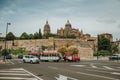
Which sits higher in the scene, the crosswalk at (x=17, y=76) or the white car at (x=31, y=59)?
the white car at (x=31, y=59)

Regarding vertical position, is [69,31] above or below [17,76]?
above

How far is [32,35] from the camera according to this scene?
14688 centimetres

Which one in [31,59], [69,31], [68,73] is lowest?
[68,73]

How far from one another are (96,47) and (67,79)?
4657 inches

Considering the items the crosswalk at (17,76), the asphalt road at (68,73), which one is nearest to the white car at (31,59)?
the asphalt road at (68,73)

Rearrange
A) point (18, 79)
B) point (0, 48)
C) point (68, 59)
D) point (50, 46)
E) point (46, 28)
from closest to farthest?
point (18, 79)
point (68, 59)
point (50, 46)
point (0, 48)
point (46, 28)

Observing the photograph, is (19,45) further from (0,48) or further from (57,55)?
(57,55)

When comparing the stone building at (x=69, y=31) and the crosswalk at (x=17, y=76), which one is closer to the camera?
the crosswalk at (x=17, y=76)

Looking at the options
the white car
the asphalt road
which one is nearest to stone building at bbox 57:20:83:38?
the white car

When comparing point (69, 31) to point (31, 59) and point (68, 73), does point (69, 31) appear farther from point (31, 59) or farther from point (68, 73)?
point (68, 73)

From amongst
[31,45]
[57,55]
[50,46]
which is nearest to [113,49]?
[50,46]

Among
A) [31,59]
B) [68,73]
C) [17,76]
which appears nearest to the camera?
[17,76]

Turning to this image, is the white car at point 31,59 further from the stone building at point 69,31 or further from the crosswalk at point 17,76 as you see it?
the stone building at point 69,31

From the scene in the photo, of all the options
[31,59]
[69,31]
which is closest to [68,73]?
[31,59]
